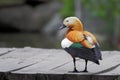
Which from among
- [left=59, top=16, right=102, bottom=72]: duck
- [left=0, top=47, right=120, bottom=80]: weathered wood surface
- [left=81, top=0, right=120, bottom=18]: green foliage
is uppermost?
[left=81, top=0, right=120, bottom=18]: green foliage

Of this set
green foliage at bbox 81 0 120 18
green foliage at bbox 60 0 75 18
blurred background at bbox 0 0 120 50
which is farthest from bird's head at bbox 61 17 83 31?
blurred background at bbox 0 0 120 50

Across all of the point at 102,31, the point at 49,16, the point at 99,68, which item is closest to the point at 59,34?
the point at 102,31

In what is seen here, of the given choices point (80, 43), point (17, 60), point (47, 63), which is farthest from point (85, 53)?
point (17, 60)

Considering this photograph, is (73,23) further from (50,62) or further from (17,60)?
(17,60)

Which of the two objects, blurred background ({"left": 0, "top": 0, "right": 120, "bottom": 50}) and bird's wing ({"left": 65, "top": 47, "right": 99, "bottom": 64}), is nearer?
bird's wing ({"left": 65, "top": 47, "right": 99, "bottom": 64})

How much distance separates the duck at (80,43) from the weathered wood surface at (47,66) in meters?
0.13

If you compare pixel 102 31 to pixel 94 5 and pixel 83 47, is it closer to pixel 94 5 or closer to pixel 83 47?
pixel 94 5

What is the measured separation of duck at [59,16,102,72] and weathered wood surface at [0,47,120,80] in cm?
13

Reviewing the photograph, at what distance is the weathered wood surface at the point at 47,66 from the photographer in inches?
189

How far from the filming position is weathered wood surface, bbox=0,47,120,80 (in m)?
4.80

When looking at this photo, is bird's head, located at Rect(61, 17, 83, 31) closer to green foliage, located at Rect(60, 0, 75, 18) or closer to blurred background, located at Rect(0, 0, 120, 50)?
green foliage, located at Rect(60, 0, 75, 18)

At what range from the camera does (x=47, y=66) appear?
5.28m

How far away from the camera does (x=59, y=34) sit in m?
20.5

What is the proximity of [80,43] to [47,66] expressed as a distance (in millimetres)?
517
